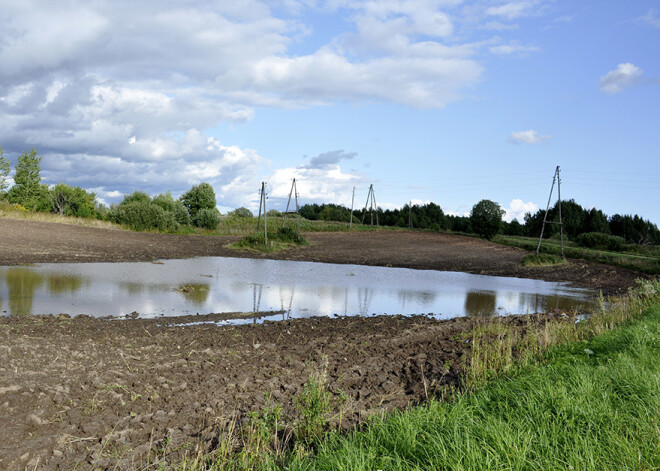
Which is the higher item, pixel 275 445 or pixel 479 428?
pixel 479 428

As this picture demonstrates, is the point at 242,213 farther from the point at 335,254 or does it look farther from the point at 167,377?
the point at 167,377

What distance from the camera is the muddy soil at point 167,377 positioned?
486cm

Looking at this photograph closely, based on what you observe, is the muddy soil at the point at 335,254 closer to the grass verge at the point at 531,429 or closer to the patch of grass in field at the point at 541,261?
the patch of grass in field at the point at 541,261

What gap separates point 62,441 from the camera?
4.82 meters

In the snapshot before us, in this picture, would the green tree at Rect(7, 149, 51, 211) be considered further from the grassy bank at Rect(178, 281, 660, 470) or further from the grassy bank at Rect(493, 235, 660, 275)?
the grassy bank at Rect(178, 281, 660, 470)

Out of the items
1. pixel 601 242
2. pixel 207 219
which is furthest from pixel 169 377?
pixel 207 219

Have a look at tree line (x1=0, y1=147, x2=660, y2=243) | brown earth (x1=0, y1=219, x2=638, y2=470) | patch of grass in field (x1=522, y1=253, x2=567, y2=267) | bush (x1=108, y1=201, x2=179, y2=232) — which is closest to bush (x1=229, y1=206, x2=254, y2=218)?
tree line (x1=0, y1=147, x2=660, y2=243)

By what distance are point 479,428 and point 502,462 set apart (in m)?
0.56

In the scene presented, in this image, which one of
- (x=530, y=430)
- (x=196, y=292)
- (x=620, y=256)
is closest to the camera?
(x=530, y=430)

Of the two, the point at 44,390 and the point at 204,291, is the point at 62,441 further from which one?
the point at 204,291

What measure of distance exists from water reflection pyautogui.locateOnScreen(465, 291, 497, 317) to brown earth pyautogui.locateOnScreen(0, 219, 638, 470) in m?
1.48

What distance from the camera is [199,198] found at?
215 feet

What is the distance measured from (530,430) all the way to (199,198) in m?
64.3

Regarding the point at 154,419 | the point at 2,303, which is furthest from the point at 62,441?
the point at 2,303
